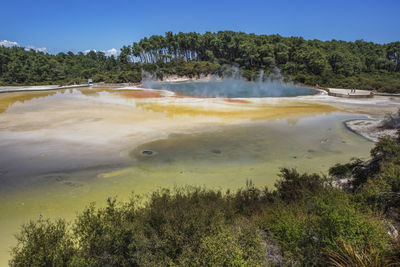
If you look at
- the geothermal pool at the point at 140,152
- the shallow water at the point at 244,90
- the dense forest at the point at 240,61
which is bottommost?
the geothermal pool at the point at 140,152

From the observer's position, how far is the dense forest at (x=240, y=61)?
6744 centimetres

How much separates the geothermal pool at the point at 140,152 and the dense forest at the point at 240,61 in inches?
1673

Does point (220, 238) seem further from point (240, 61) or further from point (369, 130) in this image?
point (240, 61)

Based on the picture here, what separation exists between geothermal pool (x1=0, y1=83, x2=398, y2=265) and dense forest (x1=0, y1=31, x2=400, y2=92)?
4250 centimetres

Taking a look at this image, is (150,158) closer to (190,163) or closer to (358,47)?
(190,163)

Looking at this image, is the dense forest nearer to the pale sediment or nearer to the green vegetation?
the pale sediment

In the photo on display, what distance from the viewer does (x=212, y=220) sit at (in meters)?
6.55

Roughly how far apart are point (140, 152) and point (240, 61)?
7774 centimetres

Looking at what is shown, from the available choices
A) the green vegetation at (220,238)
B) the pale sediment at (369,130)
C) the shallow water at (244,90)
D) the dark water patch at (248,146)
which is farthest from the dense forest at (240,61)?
the green vegetation at (220,238)

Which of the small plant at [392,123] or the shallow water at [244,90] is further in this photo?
the shallow water at [244,90]

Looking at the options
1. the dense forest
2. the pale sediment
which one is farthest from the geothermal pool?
the dense forest

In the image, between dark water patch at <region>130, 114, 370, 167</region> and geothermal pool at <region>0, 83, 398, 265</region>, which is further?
dark water patch at <region>130, 114, 370, 167</region>

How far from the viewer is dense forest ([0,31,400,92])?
Result: 221 ft

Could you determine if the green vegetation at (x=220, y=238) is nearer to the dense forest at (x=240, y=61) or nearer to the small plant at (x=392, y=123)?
the small plant at (x=392, y=123)
